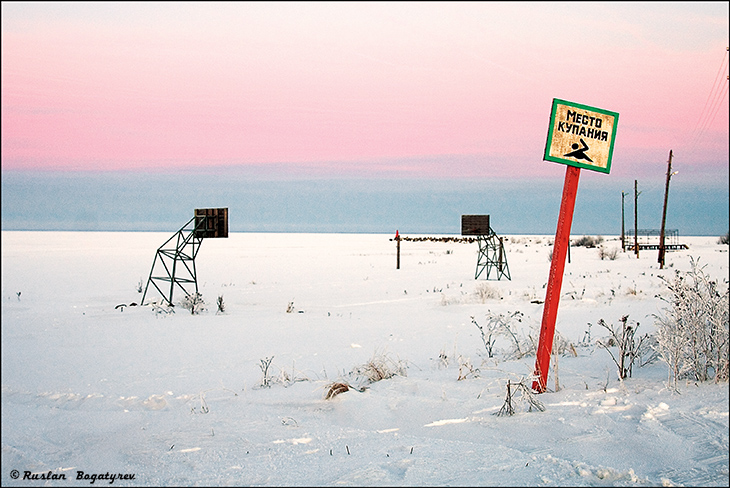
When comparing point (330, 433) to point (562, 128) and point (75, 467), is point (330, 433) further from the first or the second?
point (562, 128)

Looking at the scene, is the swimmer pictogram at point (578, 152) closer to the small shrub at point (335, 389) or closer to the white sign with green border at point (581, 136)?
the white sign with green border at point (581, 136)

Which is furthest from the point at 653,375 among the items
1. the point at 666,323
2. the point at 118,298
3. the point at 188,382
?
the point at 118,298

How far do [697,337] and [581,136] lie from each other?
2025 mm

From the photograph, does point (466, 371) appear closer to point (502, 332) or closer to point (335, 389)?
point (502, 332)

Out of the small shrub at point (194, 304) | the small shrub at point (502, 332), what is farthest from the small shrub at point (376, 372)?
the small shrub at point (194, 304)

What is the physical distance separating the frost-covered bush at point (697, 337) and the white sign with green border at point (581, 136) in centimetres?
134

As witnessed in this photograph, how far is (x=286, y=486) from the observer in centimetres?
314

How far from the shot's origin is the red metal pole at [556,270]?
4.60 metres

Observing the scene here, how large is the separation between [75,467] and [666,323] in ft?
16.6

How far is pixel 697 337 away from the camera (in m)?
4.63

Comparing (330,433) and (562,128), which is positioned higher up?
(562,128)

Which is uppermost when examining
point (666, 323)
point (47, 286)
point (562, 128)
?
point (562, 128)

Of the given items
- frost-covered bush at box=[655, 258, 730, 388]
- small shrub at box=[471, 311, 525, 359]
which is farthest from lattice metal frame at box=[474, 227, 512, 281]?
frost-covered bush at box=[655, 258, 730, 388]

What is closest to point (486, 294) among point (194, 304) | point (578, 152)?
point (194, 304)
